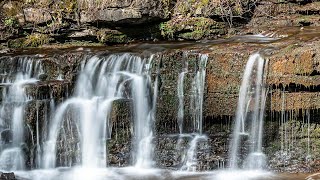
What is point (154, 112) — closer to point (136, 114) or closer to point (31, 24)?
point (136, 114)

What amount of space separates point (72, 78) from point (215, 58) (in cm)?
298

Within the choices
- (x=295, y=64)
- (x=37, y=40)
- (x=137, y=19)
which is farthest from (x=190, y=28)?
(x=295, y=64)

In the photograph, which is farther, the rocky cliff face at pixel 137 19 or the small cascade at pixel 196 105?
the rocky cliff face at pixel 137 19

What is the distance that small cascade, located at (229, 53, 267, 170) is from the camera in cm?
830

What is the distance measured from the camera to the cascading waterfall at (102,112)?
8.88m

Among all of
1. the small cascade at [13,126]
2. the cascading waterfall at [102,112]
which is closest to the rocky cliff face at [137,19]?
the cascading waterfall at [102,112]

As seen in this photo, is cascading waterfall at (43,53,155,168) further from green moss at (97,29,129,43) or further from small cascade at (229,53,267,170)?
green moss at (97,29,129,43)

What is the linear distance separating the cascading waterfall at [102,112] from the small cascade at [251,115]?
1.64 meters

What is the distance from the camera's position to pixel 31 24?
12.6 metres

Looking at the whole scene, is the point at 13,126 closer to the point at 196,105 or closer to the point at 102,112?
the point at 102,112

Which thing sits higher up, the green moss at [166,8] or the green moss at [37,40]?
the green moss at [166,8]

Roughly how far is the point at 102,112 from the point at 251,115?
9.29ft

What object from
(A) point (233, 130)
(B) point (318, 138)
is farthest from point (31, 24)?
(B) point (318, 138)

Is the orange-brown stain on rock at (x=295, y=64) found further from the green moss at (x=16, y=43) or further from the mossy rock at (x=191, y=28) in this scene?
the green moss at (x=16, y=43)
